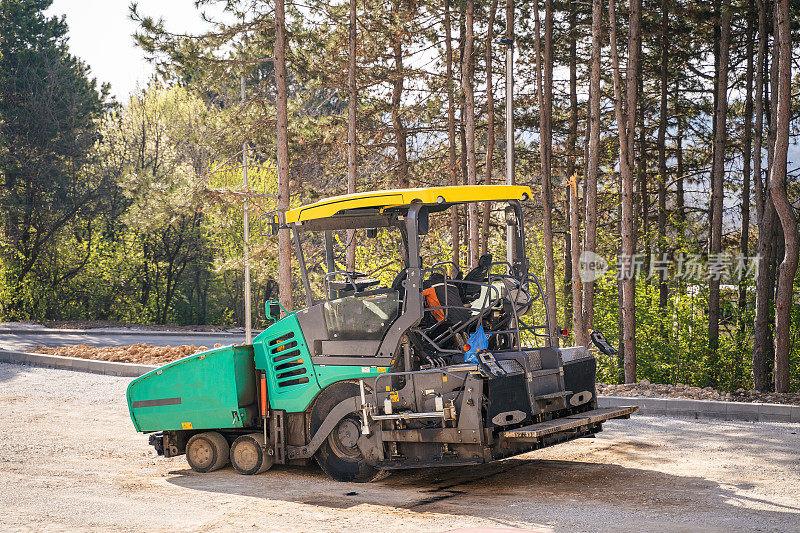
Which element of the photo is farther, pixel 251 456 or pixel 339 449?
pixel 251 456

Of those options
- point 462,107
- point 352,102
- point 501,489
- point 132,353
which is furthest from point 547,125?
point 501,489

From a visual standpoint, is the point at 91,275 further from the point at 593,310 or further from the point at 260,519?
the point at 260,519

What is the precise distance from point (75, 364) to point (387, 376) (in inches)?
614

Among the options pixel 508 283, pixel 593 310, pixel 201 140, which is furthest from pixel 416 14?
pixel 508 283

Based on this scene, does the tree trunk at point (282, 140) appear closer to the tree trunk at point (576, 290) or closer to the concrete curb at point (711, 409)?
the tree trunk at point (576, 290)

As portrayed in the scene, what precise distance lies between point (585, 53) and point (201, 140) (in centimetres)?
1419

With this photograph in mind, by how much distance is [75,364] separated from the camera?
867 inches

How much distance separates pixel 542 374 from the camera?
891 cm

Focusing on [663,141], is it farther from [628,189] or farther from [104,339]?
[104,339]

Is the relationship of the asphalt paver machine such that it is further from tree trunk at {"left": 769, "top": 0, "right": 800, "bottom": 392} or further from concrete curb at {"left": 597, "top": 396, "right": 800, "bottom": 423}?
tree trunk at {"left": 769, "top": 0, "right": 800, "bottom": 392}

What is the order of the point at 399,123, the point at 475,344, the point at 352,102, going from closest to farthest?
the point at 475,344, the point at 352,102, the point at 399,123

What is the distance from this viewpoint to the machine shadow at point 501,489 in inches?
307

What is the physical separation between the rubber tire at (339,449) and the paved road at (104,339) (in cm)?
1856

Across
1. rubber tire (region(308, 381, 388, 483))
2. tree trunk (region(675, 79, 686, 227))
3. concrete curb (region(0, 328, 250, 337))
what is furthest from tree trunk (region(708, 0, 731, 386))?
concrete curb (region(0, 328, 250, 337))
